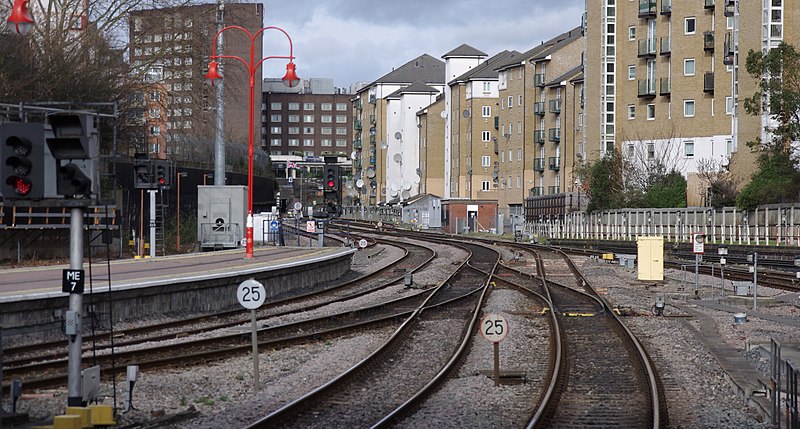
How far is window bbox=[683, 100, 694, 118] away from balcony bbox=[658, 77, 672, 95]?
4.55 ft

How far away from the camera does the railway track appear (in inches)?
483

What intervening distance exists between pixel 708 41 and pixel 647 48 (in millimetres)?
4908

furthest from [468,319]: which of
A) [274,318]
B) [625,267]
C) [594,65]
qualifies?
[594,65]

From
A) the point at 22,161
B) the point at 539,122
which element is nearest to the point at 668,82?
the point at 539,122

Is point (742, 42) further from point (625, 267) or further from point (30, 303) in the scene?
point (30, 303)

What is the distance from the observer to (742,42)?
6419 cm

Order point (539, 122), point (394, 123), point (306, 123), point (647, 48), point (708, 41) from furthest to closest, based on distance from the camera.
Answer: point (306, 123) < point (394, 123) < point (539, 122) < point (647, 48) < point (708, 41)

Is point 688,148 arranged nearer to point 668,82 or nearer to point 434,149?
point 668,82

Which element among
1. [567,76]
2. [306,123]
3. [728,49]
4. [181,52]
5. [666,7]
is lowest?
[181,52]

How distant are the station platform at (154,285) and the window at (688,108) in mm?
45795

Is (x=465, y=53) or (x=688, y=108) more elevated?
(x=465, y=53)

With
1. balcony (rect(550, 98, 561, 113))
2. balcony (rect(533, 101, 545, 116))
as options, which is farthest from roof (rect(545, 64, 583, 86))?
balcony (rect(533, 101, 545, 116))

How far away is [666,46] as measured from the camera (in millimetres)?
75625

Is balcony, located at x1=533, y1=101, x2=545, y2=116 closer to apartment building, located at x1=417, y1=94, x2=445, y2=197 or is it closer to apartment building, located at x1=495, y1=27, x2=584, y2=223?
apartment building, located at x1=495, y1=27, x2=584, y2=223
